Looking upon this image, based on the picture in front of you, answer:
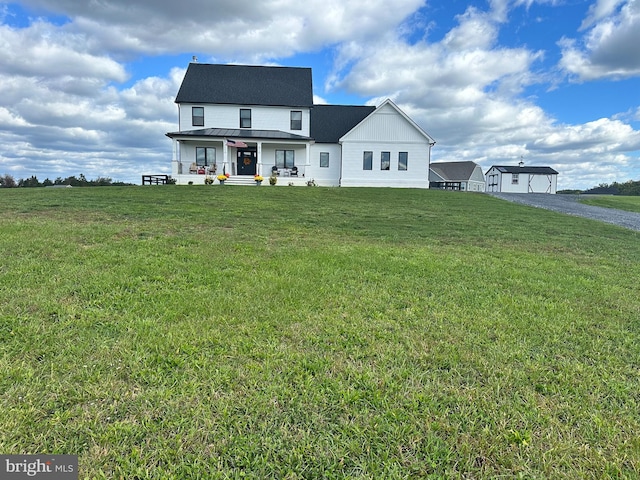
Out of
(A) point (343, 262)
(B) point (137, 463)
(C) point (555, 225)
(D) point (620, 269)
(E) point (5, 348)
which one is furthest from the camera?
(C) point (555, 225)

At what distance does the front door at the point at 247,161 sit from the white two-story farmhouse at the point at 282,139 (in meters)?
0.07

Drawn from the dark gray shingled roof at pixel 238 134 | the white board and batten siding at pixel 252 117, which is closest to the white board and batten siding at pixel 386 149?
the dark gray shingled roof at pixel 238 134

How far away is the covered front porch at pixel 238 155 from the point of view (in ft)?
83.4

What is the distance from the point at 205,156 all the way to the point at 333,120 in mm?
10714

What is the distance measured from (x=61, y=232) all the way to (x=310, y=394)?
6.51m

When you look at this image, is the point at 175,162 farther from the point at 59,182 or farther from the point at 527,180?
the point at 527,180

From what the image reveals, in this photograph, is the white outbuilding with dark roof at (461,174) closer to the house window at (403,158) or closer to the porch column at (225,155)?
the house window at (403,158)

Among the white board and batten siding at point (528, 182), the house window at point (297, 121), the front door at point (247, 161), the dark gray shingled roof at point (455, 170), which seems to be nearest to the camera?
the front door at point (247, 161)

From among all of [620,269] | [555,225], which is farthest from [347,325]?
[555,225]

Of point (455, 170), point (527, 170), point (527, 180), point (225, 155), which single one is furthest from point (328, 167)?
point (455, 170)

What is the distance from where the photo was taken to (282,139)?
25.9 metres

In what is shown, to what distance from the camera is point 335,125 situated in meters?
29.9

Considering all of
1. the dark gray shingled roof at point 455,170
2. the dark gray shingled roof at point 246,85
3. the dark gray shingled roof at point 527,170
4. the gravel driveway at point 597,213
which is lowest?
the gravel driveway at point 597,213

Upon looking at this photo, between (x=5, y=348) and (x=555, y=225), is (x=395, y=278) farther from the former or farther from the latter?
(x=555, y=225)
